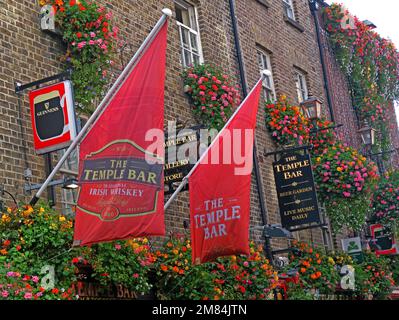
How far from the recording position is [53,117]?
11422 millimetres

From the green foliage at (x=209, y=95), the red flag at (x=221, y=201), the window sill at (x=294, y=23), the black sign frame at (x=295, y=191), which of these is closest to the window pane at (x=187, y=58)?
the green foliage at (x=209, y=95)

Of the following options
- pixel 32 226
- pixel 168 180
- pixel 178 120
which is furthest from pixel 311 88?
pixel 32 226

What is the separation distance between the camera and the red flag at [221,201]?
464 inches

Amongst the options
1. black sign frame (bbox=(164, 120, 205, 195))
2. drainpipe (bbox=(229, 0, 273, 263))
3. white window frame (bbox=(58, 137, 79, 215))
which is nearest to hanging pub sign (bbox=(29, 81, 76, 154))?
white window frame (bbox=(58, 137, 79, 215))

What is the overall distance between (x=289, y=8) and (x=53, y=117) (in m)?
12.1

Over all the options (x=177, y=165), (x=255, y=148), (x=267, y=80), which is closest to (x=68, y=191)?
(x=177, y=165)

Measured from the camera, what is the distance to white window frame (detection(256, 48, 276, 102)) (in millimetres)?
19516

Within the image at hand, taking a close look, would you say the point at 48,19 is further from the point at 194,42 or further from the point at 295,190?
the point at 295,190

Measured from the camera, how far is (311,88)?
2214cm

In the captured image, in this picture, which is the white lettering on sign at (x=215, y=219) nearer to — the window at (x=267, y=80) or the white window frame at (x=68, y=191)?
the white window frame at (x=68, y=191)

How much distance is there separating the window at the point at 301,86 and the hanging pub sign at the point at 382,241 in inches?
143

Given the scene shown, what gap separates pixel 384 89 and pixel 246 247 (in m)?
15.8

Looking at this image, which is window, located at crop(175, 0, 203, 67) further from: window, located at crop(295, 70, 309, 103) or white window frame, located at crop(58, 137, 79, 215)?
window, located at crop(295, 70, 309, 103)

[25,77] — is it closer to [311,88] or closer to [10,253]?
[10,253]
